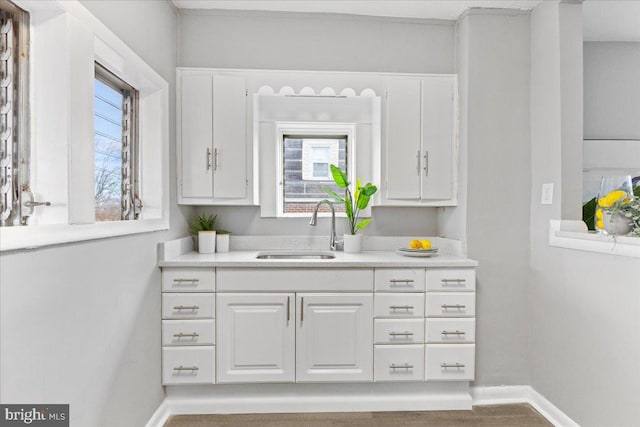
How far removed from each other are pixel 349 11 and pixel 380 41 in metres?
0.30

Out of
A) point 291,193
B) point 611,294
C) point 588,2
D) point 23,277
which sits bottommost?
point 611,294

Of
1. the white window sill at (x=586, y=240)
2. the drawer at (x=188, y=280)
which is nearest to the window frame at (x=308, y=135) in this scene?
the drawer at (x=188, y=280)

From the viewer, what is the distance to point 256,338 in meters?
2.35

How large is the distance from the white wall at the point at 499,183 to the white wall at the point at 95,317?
6.56ft

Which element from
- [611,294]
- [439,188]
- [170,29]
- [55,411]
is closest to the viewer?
[55,411]

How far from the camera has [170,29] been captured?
2.54 metres

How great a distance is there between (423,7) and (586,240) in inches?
69.8

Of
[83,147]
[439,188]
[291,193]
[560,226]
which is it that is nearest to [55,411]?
[83,147]

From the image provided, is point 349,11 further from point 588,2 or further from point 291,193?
point 588,2

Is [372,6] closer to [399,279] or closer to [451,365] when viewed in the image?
[399,279]

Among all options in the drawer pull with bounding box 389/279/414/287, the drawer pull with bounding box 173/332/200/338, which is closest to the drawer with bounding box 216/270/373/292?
the drawer pull with bounding box 389/279/414/287

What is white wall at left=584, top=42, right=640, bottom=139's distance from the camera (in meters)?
2.90

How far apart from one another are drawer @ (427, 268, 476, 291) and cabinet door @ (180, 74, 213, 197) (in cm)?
159

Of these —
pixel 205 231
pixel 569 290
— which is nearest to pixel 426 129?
pixel 569 290
